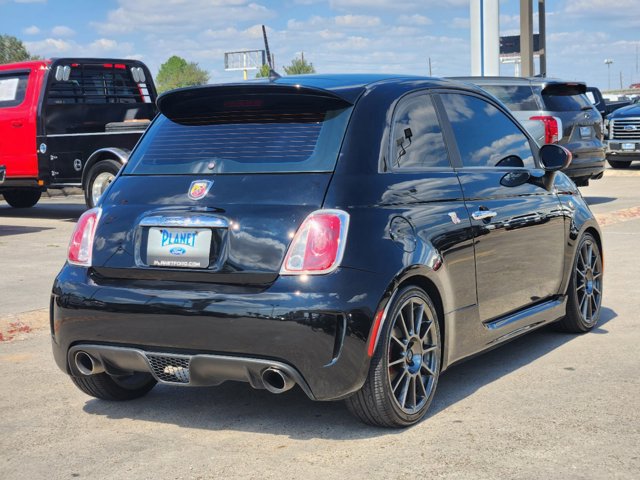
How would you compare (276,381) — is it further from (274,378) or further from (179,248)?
(179,248)

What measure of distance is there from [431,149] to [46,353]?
9.80 ft

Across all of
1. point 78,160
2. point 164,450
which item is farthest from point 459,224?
point 78,160

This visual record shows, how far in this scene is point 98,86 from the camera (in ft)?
55.0

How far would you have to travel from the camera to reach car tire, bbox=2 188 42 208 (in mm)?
18983

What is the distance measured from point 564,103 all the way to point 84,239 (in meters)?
12.9

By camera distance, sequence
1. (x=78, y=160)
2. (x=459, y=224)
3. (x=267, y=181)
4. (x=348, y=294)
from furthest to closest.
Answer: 1. (x=78, y=160)
2. (x=459, y=224)
3. (x=267, y=181)
4. (x=348, y=294)

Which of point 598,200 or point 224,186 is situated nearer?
point 224,186

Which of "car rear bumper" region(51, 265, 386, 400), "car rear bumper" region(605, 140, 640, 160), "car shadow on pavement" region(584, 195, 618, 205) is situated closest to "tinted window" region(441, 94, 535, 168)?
"car rear bumper" region(51, 265, 386, 400)

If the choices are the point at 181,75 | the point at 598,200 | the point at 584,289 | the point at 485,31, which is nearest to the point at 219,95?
the point at 584,289

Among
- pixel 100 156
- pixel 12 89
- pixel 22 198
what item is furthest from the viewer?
pixel 22 198

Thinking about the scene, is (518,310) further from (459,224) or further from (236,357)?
(236,357)

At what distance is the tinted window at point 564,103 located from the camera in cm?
1680

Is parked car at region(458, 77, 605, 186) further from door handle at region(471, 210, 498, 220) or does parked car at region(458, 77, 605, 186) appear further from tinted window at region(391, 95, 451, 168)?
tinted window at region(391, 95, 451, 168)

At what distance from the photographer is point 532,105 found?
54.5 feet
